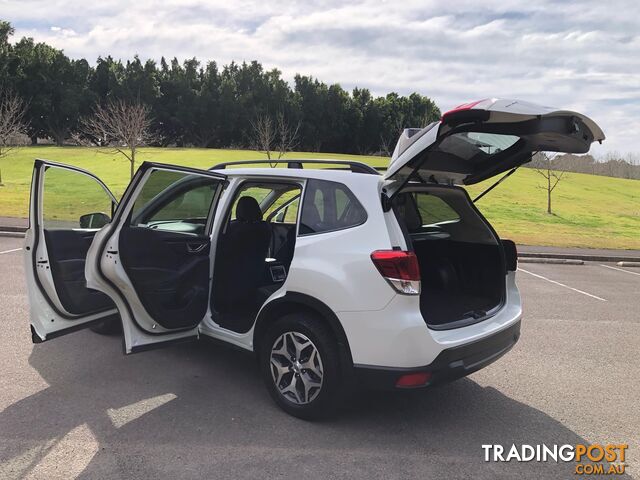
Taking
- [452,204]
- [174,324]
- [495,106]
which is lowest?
[174,324]

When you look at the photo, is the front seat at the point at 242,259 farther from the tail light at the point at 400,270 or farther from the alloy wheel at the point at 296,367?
the tail light at the point at 400,270

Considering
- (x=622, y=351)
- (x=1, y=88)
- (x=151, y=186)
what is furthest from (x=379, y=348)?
(x=1, y=88)

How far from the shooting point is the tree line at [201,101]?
6506 centimetres

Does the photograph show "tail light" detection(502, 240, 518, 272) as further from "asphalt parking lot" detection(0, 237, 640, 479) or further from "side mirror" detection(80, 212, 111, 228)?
"side mirror" detection(80, 212, 111, 228)

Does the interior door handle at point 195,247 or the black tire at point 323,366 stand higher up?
the interior door handle at point 195,247

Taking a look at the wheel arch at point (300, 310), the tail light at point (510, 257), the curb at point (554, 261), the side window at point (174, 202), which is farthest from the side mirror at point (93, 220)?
the curb at point (554, 261)

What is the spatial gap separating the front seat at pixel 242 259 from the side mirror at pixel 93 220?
4.24 feet

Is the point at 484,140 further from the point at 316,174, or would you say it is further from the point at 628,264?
the point at 628,264

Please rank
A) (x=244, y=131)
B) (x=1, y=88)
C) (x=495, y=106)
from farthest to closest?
(x=244, y=131) < (x=1, y=88) < (x=495, y=106)

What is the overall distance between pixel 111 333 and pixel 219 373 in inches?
61.3

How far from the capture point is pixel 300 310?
333 centimetres

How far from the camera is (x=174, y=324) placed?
3.64m

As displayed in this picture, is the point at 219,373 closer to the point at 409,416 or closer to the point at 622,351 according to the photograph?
the point at 409,416

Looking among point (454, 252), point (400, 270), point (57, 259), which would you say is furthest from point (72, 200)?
point (454, 252)
